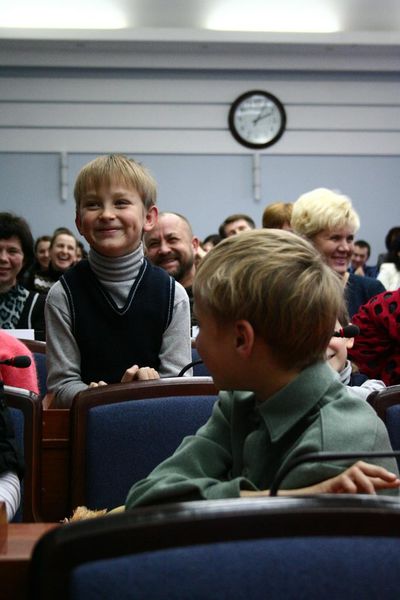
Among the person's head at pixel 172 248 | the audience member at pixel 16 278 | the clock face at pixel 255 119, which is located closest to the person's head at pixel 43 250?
the clock face at pixel 255 119

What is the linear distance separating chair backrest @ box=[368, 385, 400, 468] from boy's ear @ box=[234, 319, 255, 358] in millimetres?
698

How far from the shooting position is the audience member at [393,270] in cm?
409

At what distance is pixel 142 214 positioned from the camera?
2.55 meters

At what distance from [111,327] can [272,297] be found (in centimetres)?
125

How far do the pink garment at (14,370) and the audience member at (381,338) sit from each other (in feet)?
3.17

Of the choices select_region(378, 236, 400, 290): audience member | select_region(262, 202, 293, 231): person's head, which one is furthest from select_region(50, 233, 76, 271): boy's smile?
select_region(262, 202, 293, 231): person's head

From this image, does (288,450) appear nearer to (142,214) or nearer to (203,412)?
(203,412)

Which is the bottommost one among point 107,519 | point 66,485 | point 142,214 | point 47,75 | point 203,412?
point 66,485

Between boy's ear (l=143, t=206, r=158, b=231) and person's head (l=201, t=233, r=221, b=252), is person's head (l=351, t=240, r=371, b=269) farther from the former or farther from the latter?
boy's ear (l=143, t=206, r=158, b=231)

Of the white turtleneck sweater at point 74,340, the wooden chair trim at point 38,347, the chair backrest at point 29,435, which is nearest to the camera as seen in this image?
the chair backrest at point 29,435

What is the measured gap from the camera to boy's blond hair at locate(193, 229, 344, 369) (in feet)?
3.97

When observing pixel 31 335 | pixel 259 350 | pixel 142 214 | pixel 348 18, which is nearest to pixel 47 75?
pixel 348 18

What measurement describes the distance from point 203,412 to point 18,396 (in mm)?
401

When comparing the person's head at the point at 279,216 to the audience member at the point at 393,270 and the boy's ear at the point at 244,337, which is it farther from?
the boy's ear at the point at 244,337
